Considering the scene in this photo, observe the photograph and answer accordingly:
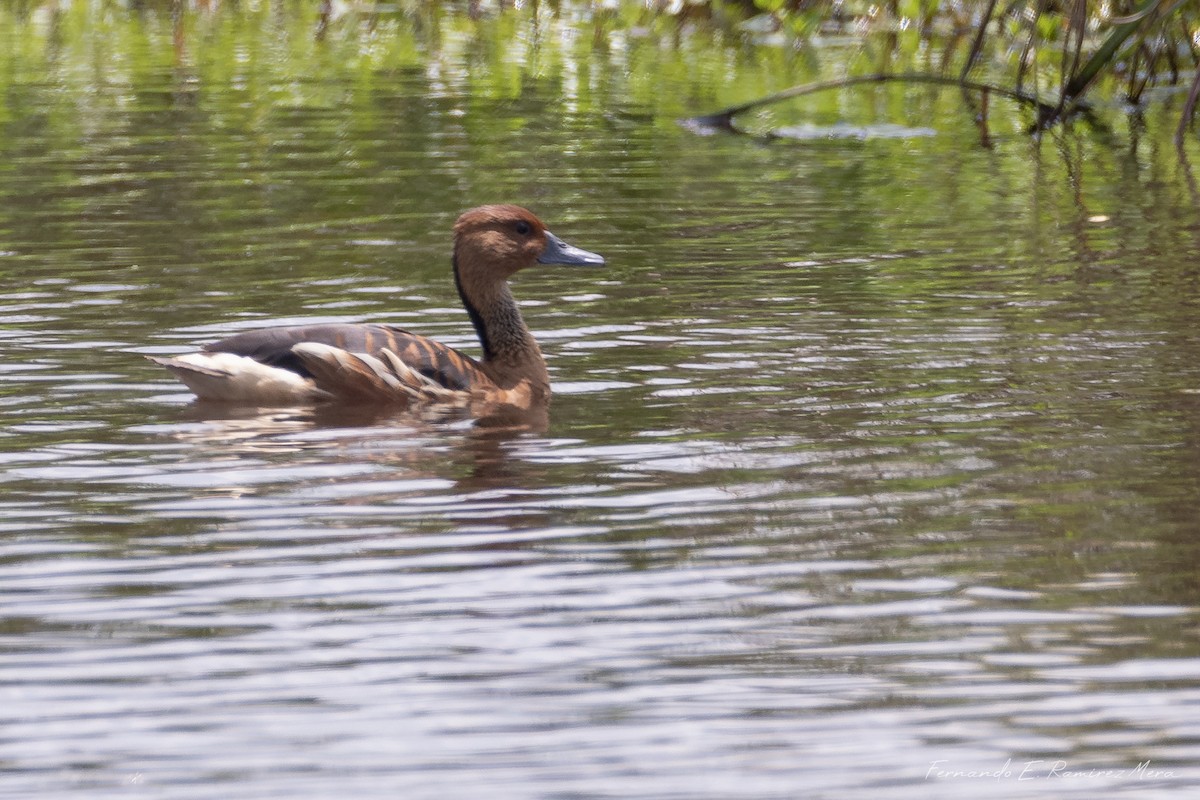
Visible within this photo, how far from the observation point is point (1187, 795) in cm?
479

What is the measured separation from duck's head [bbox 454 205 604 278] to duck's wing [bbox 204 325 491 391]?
893 millimetres

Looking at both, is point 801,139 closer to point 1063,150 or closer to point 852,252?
point 1063,150

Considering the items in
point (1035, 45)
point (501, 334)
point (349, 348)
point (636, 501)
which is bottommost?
point (636, 501)

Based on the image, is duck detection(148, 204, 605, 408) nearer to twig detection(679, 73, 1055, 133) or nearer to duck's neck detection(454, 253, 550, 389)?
duck's neck detection(454, 253, 550, 389)

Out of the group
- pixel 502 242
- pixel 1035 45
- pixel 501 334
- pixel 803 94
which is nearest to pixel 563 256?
pixel 502 242

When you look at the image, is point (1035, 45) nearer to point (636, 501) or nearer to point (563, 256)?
point (563, 256)

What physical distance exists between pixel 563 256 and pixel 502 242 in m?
0.33

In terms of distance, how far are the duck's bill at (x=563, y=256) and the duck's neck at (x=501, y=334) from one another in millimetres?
291

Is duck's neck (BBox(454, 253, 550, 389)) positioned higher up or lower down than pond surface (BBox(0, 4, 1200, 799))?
higher up

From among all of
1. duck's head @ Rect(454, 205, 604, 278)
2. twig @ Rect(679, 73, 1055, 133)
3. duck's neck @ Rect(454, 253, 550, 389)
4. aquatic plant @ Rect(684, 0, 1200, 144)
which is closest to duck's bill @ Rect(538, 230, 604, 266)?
duck's head @ Rect(454, 205, 604, 278)

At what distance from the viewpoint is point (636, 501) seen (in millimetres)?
7457

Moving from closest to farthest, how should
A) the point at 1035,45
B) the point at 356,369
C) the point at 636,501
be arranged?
1. the point at 636,501
2. the point at 356,369
3. the point at 1035,45

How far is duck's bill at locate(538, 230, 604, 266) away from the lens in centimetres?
1045

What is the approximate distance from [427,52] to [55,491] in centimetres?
1957
